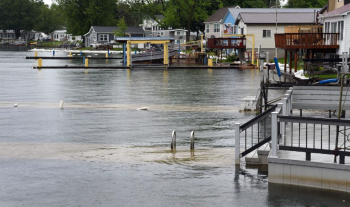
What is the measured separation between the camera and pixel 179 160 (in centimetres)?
1636

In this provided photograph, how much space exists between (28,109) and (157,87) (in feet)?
45.3

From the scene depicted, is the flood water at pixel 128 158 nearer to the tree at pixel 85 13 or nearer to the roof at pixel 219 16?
the roof at pixel 219 16

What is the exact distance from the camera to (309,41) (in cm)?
4328

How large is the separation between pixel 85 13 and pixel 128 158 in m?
131

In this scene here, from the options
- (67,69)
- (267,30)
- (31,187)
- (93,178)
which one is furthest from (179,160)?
(267,30)

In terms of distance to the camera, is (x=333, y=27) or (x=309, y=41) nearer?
(x=309, y=41)

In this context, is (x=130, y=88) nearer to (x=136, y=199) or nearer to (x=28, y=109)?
(x=28, y=109)

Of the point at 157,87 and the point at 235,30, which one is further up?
the point at 235,30

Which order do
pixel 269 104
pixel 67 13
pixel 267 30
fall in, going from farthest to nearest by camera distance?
1. pixel 67 13
2. pixel 267 30
3. pixel 269 104

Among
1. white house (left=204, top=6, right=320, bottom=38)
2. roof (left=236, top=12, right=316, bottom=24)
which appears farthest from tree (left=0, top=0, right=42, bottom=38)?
roof (left=236, top=12, right=316, bottom=24)

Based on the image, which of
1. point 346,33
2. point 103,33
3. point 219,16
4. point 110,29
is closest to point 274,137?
point 346,33

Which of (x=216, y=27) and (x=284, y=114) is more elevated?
(x=216, y=27)

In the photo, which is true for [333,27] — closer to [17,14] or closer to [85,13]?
[85,13]

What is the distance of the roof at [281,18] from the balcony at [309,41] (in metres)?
30.6
